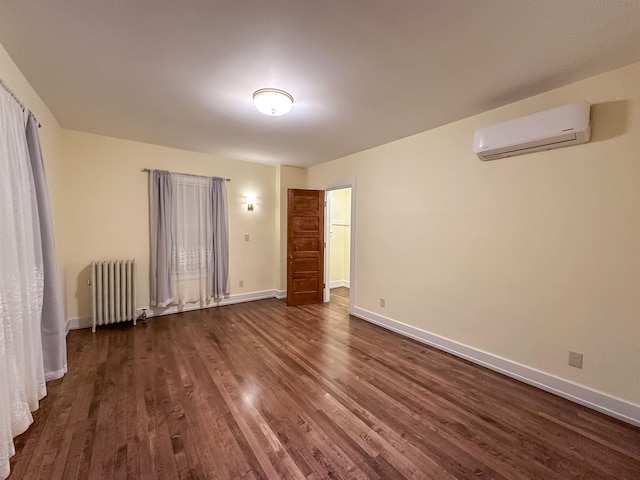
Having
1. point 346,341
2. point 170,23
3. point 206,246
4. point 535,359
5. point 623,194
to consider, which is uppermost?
point 170,23

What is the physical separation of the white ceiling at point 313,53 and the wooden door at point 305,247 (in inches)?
80.8

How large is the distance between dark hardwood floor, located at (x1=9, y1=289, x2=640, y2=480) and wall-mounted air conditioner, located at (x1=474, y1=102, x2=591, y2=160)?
2143 mm

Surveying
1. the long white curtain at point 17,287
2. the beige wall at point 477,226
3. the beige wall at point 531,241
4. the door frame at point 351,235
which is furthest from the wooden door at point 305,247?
the long white curtain at point 17,287

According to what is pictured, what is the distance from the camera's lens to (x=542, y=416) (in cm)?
200

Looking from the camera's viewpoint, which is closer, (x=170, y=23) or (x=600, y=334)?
(x=170, y=23)

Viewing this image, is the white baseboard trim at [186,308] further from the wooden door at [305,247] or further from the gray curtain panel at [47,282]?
the gray curtain panel at [47,282]

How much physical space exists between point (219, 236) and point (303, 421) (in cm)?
339

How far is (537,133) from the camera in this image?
7.16ft

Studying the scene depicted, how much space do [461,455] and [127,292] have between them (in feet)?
13.8

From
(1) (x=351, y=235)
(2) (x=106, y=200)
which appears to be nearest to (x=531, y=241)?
(1) (x=351, y=235)

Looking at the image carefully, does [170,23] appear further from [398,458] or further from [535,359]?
[535,359]

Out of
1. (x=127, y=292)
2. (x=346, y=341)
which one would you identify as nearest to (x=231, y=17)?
(x=346, y=341)

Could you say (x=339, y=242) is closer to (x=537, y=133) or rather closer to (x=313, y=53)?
(x=537, y=133)

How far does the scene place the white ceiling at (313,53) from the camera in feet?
4.77
